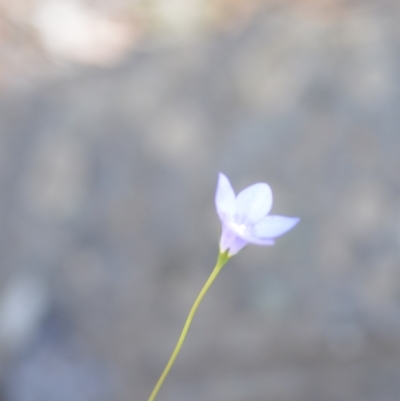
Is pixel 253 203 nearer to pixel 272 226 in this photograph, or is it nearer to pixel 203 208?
pixel 272 226

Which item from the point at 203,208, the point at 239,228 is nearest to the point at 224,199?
the point at 239,228

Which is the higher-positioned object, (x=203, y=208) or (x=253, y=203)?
(x=203, y=208)

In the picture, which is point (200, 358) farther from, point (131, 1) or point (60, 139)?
point (131, 1)

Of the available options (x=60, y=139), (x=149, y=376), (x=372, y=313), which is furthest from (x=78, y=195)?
(x=372, y=313)

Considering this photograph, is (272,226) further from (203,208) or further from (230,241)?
(203,208)

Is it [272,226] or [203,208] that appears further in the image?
[203,208]

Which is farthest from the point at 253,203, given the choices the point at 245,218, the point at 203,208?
the point at 203,208

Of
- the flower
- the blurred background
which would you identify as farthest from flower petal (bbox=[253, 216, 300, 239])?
the blurred background
